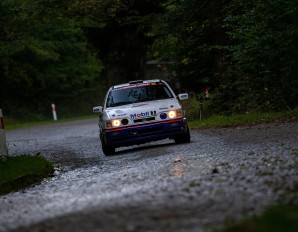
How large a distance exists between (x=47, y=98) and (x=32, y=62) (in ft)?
19.5

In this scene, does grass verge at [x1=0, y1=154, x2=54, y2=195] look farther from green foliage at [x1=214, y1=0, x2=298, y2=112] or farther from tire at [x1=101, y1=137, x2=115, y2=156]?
green foliage at [x1=214, y1=0, x2=298, y2=112]

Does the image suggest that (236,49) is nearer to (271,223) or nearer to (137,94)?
(137,94)

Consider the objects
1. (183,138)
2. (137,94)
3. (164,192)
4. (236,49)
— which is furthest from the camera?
(236,49)

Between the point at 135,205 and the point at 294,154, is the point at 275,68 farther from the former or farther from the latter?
the point at 135,205

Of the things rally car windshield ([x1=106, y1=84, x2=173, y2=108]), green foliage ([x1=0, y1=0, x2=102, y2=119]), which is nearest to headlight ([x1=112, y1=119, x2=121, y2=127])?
rally car windshield ([x1=106, y1=84, x2=173, y2=108])

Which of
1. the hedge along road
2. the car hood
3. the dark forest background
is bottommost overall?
the hedge along road

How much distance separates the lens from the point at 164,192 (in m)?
7.16

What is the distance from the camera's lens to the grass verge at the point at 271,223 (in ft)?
15.9

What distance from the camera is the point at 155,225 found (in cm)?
545

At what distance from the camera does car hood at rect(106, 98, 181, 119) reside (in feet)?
45.5

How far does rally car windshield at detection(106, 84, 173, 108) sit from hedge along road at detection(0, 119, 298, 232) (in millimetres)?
2721

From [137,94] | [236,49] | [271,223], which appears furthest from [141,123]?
[271,223]

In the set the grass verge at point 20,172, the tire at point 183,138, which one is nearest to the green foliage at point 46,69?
the tire at point 183,138

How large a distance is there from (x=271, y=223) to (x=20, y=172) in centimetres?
674
